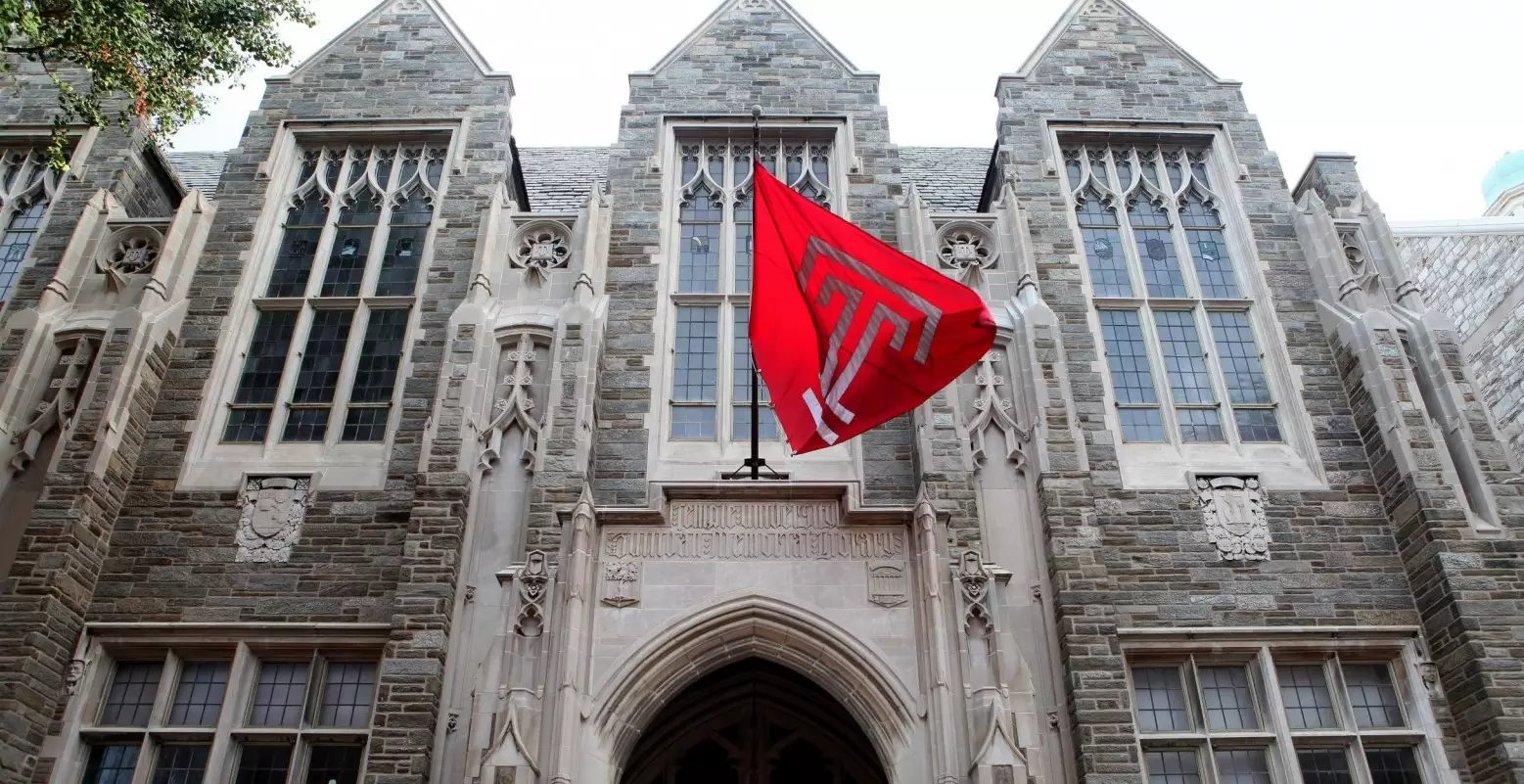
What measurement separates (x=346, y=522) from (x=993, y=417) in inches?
286

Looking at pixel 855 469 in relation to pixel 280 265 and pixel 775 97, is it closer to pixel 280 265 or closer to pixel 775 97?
pixel 775 97

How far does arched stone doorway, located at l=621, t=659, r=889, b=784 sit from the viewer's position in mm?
12391

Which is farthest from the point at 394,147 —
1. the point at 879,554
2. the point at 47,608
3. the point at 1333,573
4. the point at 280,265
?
the point at 1333,573

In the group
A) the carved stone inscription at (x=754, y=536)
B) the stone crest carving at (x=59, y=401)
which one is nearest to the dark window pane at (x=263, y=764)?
the carved stone inscription at (x=754, y=536)

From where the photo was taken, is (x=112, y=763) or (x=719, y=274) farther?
(x=719, y=274)

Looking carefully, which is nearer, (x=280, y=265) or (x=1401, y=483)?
(x=1401, y=483)

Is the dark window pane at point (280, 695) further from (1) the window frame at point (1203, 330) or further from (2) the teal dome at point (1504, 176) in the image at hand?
(2) the teal dome at point (1504, 176)

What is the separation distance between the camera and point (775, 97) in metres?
16.3

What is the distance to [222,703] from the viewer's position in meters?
11.4

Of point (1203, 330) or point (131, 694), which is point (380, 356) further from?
point (1203, 330)

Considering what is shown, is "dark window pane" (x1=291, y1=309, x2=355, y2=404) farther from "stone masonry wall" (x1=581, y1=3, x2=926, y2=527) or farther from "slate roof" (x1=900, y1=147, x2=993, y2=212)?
"slate roof" (x1=900, y1=147, x2=993, y2=212)

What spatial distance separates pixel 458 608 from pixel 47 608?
407 centimetres

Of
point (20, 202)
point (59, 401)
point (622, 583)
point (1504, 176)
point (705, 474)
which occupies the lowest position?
point (622, 583)

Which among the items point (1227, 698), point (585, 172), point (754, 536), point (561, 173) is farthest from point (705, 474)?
point (561, 173)
